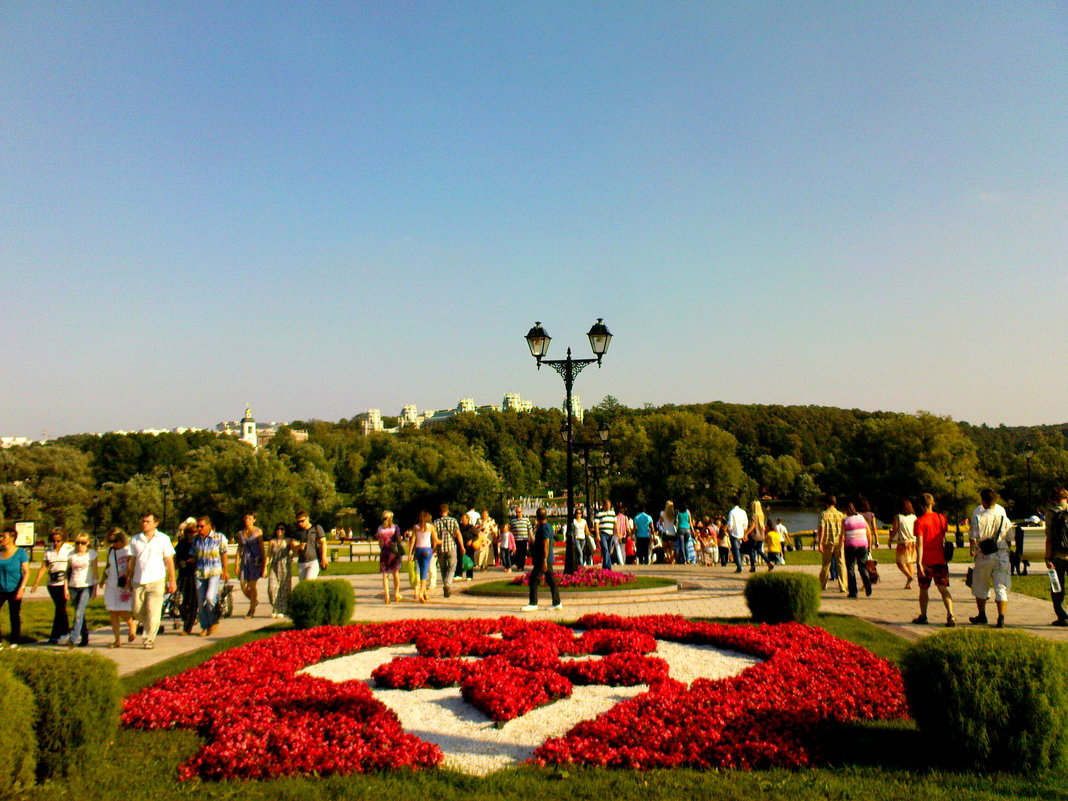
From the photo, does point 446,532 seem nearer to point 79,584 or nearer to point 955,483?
point 79,584

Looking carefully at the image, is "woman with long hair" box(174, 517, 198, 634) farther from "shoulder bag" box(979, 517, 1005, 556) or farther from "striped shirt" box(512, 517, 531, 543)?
"shoulder bag" box(979, 517, 1005, 556)

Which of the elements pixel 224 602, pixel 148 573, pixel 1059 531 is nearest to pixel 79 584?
pixel 148 573

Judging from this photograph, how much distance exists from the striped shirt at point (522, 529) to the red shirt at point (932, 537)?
10.2 metres

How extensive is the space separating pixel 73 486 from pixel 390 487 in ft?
72.2

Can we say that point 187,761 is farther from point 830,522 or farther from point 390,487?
point 390,487

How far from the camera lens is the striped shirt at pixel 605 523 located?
21.8m

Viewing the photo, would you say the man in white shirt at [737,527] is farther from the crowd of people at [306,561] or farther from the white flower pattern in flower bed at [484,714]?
the white flower pattern in flower bed at [484,714]

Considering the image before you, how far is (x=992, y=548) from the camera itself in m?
11.2

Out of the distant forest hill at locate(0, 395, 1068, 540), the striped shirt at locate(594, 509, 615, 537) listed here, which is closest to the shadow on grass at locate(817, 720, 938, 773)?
the striped shirt at locate(594, 509, 615, 537)

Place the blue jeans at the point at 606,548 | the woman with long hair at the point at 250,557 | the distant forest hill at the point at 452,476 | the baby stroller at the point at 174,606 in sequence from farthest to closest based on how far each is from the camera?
the distant forest hill at the point at 452,476 → the blue jeans at the point at 606,548 → the woman with long hair at the point at 250,557 → the baby stroller at the point at 174,606

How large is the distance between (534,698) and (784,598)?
16.4 ft

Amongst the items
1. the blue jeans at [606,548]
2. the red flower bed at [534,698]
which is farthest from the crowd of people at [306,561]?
the red flower bed at [534,698]

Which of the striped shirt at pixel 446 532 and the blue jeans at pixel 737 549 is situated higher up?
the striped shirt at pixel 446 532

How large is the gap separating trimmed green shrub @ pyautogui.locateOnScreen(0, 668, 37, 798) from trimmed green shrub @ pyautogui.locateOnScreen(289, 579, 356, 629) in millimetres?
6387
